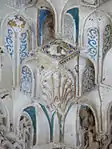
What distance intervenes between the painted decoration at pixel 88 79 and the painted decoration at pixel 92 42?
0.18 feet

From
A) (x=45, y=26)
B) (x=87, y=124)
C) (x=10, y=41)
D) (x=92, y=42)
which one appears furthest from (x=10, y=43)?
(x=87, y=124)

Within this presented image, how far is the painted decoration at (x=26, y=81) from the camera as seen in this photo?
79.3 inches

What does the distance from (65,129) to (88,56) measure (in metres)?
0.37

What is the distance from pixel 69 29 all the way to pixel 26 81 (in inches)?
12.9

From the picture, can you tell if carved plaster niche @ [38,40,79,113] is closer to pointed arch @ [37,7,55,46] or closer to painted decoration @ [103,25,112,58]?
pointed arch @ [37,7,55,46]

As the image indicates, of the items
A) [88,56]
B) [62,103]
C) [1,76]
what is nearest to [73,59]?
[88,56]

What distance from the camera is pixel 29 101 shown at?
6.62 ft

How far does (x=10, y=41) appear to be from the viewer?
1.99 metres

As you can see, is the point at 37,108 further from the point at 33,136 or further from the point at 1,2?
the point at 1,2

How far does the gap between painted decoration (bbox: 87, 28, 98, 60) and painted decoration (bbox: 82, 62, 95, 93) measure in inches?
2.2

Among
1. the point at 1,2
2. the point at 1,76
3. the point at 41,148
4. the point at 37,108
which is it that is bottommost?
the point at 41,148

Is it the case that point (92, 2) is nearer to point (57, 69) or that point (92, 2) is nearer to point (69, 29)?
point (69, 29)

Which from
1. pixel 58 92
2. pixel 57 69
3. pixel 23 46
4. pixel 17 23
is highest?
pixel 17 23

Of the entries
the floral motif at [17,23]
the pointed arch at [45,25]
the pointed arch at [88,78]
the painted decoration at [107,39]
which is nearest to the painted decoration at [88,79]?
the pointed arch at [88,78]
